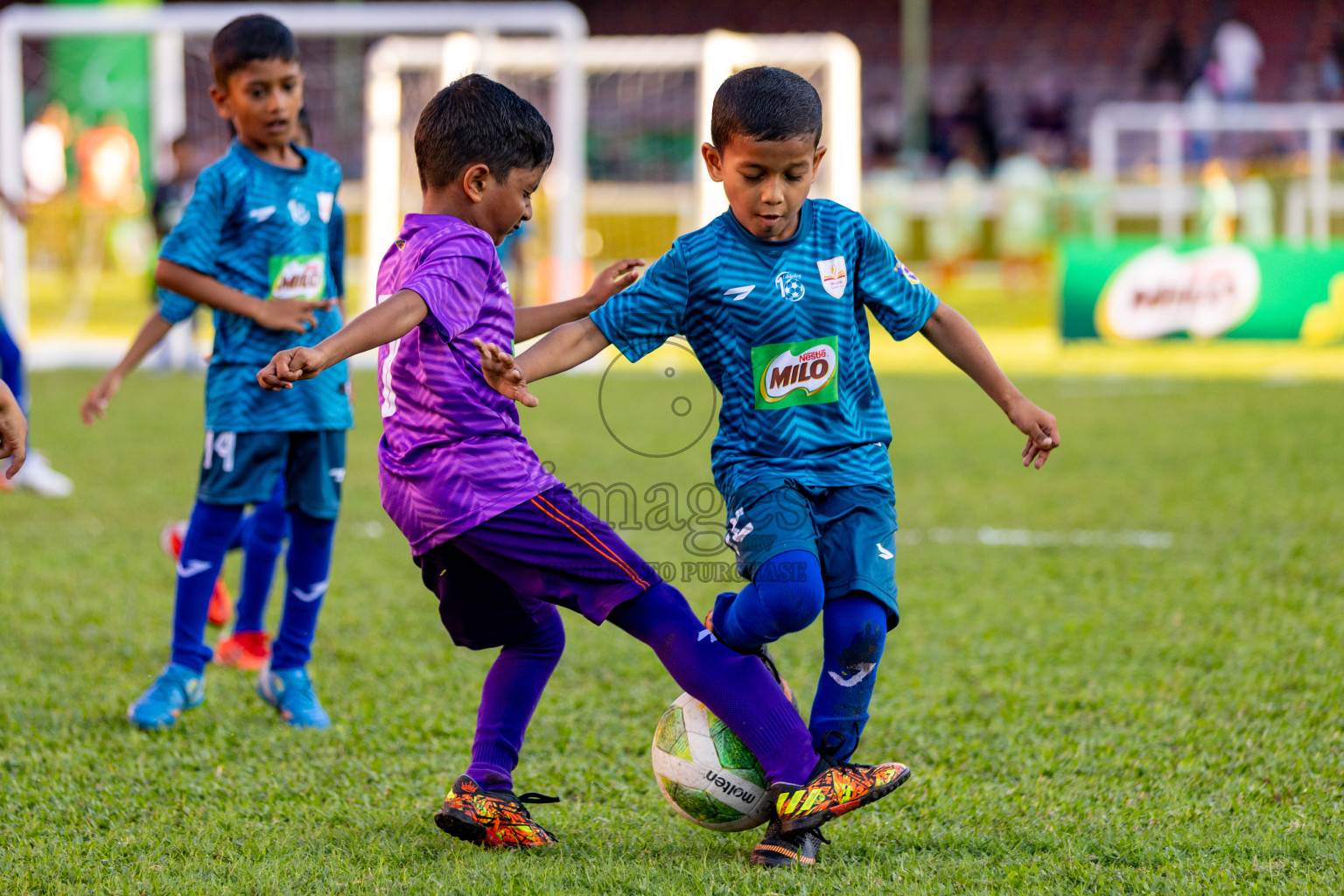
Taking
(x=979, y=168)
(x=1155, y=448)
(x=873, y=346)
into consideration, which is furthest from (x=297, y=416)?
(x=979, y=168)

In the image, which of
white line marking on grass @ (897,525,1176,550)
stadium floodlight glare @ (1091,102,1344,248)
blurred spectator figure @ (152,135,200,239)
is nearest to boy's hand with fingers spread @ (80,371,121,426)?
white line marking on grass @ (897,525,1176,550)

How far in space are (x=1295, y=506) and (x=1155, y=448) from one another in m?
1.75

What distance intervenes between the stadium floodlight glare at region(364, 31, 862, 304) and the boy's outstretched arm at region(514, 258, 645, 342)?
9.54 meters

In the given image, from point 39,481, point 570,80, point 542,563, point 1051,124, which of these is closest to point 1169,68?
point 1051,124

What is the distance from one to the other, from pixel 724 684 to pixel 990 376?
0.76 metres

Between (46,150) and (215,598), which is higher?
(46,150)

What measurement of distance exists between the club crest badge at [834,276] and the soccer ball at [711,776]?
2.73 ft

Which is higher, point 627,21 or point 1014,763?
point 627,21

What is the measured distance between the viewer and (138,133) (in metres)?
14.0

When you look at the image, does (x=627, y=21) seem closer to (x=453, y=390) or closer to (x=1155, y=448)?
(x=1155, y=448)

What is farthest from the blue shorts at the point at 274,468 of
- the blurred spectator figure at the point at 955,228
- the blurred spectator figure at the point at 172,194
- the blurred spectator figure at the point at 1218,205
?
the blurred spectator figure at the point at 955,228

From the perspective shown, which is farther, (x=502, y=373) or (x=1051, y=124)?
(x=1051, y=124)

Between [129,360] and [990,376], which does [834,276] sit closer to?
[990,376]

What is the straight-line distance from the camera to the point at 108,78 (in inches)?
545
